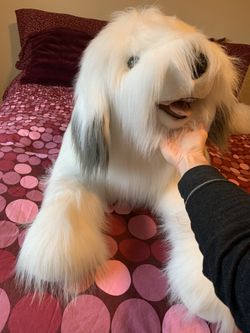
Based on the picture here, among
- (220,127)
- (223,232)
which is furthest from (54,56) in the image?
(223,232)

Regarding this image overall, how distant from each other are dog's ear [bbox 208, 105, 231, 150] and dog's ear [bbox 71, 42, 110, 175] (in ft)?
0.84

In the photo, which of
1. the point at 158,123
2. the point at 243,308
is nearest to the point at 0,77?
the point at 158,123

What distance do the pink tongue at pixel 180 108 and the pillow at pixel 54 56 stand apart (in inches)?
43.8

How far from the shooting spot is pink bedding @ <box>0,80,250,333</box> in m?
0.58

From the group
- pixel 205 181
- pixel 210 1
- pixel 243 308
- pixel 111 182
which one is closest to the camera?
pixel 243 308

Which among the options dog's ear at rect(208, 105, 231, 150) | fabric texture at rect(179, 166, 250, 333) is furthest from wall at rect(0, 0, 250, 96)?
fabric texture at rect(179, 166, 250, 333)

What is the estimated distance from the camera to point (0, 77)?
2.32 m

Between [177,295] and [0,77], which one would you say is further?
[0,77]

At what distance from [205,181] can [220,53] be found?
27 cm

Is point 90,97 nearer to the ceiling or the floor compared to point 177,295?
nearer to the ceiling

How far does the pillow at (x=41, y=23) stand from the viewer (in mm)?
1922

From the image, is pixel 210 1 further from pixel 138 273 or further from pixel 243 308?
pixel 243 308

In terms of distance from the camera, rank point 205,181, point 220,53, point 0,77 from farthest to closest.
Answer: point 0,77
point 220,53
point 205,181

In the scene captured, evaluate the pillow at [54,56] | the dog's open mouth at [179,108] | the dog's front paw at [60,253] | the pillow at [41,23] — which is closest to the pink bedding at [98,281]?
the dog's front paw at [60,253]
